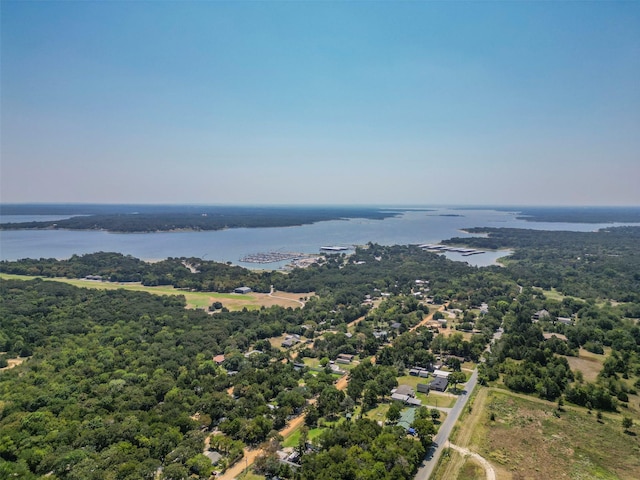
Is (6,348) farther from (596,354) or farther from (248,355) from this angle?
(596,354)

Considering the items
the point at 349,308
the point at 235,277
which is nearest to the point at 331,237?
the point at 235,277

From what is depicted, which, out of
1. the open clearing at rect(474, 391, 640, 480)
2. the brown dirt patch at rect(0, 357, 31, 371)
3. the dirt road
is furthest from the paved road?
the brown dirt patch at rect(0, 357, 31, 371)

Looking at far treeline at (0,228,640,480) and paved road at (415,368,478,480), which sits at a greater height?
far treeline at (0,228,640,480)

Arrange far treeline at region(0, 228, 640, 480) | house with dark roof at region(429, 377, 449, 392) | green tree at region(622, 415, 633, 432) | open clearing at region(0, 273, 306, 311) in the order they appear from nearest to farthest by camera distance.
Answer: far treeline at region(0, 228, 640, 480)
green tree at region(622, 415, 633, 432)
house with dark roof at region(429, 377, 449, 392)
open clearing at region(0, 273, 306, 311)

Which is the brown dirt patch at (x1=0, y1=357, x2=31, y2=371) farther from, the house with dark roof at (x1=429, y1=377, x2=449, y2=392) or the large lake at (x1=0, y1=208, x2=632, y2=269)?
the large lake at (x1=0, y1=208, x2=632, y2=269)

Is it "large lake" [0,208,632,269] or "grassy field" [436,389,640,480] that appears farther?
"large lake" [0,208,632,269]

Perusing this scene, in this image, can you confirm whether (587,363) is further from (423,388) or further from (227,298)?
(227,298)

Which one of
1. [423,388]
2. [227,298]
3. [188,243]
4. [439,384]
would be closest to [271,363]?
[423,388]
